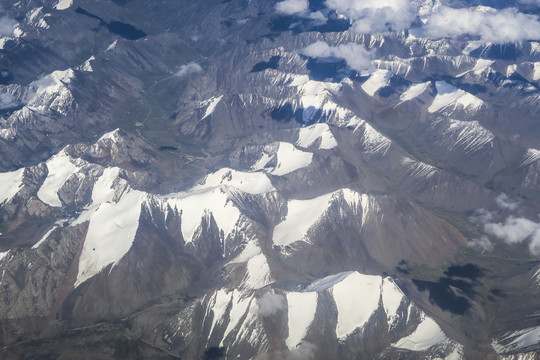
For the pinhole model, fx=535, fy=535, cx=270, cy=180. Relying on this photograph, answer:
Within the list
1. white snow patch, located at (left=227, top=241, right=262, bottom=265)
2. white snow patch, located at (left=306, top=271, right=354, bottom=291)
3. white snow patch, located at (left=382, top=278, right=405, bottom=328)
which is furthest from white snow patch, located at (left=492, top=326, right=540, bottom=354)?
white snow patch, located at (left=227, top=241, right=262, bottom=265)

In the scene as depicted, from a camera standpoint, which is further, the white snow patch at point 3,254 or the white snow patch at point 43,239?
the white snow patch at point 43,239

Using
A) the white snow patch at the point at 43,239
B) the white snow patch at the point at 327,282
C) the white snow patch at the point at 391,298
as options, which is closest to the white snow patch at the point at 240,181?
the white snow patch at the point at 327,282

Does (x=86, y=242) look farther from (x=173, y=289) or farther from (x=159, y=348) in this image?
(x=159, y=348)

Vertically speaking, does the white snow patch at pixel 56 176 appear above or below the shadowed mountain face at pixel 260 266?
above

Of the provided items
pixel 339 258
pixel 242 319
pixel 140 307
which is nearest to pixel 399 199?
pixel 339 258

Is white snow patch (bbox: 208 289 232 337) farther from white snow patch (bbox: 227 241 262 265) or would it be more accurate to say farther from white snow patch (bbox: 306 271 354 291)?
white snow patch (bbox: 306 271 354 291)

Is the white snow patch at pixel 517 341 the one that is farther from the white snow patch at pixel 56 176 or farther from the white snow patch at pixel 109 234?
the white snow patch at pixel 56 176
